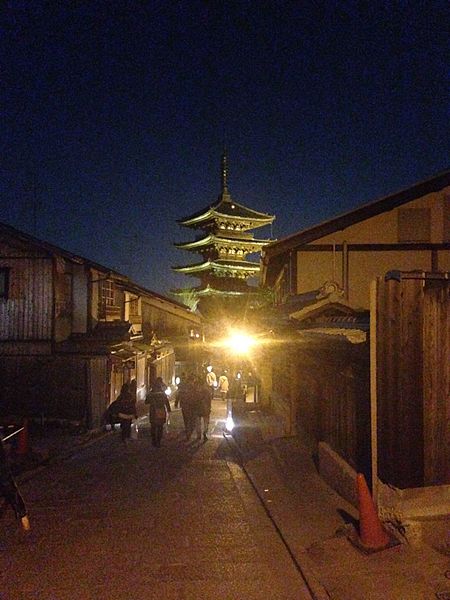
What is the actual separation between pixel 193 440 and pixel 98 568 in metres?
8.69

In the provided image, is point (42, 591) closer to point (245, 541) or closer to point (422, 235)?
point (245, 541)

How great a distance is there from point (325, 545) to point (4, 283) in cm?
1566

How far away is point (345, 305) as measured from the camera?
11.5m

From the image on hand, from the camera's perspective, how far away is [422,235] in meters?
16.6

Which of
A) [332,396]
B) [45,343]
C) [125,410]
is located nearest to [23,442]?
[125,410]

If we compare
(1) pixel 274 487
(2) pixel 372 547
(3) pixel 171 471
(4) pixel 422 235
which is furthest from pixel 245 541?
(4) pixel 422 235

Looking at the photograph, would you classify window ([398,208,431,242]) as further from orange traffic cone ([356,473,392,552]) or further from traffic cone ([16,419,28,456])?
traffic cone ([16,419,28,456])

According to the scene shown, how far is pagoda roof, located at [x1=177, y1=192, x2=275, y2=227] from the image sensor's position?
4003 centimetres

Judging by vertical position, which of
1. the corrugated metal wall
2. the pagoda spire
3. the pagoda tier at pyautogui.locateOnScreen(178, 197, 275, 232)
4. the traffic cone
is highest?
the pagoda spire

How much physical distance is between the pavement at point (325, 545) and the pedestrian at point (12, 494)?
3.20m

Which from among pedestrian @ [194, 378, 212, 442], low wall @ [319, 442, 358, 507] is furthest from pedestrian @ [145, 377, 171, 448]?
low wall @ [319, 442, 358, 507]

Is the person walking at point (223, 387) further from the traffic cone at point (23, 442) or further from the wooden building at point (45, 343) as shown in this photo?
the traffic cone at point (23, 442)

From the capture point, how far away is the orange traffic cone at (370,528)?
20.5ft

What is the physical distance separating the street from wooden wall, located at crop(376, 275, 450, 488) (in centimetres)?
205
